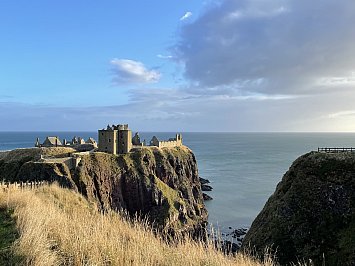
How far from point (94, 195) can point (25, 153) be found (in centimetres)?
1820

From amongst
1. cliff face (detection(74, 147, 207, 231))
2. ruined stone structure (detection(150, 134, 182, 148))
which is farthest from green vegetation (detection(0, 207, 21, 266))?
ruined stone structure (detection(150, 134, 182, 148))

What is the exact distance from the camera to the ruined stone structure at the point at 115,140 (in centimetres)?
8500

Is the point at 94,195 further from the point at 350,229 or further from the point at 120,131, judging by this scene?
the point at 350,229

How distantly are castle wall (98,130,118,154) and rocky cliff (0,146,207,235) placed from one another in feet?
10.9

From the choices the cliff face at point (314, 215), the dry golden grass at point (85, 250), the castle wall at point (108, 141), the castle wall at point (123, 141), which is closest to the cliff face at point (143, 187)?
the castle wall at point (123, 141)

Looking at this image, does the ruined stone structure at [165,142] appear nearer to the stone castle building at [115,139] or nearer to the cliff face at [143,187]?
the cliff face at [143,187]

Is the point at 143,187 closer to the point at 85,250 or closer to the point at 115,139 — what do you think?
the point at 115,139

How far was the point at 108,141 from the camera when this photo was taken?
280ft

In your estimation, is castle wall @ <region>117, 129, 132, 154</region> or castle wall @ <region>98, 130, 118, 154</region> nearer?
castle wall @ <region>98, 130, 118, 154</region>

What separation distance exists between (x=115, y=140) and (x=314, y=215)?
60483 mm

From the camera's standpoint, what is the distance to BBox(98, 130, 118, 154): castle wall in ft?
278

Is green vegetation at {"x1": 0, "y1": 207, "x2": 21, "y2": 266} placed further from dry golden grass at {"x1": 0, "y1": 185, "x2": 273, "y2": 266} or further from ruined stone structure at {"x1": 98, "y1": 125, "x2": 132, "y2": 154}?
ruined stone structure at {"x1": 98, "y1": 125, "x2": 132, "y2": 154}

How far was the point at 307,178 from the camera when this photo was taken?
39.2 metres

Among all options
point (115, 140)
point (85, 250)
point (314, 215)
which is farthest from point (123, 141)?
point (85, 250)
